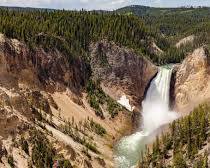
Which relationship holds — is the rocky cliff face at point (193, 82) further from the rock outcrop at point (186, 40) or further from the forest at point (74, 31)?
the rock outcrop at point (186, 40)

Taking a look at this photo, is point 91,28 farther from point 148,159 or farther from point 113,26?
point 148,159

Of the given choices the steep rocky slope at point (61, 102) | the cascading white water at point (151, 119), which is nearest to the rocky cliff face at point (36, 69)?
the steep rocky slope at point (61, 102)

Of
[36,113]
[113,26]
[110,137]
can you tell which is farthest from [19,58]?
[113,26]

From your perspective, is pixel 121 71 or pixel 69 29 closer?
pixel 121 71

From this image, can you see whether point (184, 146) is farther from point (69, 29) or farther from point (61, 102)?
point (69, 29)

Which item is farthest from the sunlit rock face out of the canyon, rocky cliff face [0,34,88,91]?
rocky cliff face [0,34,88,91]

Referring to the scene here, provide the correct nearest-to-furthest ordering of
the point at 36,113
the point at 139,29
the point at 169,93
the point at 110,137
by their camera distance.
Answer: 1. the point at 36,113
2. the point at 110,137
3. the point at 169,93
4. the point at 139,29

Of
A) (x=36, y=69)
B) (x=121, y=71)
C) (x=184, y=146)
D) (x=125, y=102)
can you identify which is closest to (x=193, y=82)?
(x=125, y=102)
